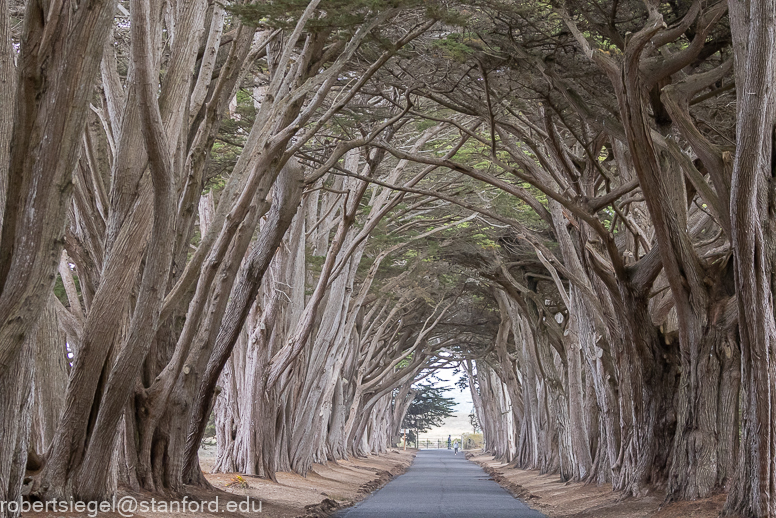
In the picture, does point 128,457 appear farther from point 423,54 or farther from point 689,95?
point 689,95

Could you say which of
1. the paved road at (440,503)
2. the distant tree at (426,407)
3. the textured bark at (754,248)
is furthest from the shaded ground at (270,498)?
the distant tree at (426,407)

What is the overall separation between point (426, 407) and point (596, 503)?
2146 inches

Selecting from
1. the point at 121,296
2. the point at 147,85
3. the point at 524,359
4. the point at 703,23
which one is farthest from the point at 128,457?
the point at 524,359

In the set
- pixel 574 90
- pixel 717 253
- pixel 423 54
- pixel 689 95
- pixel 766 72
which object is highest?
pixel 423 54

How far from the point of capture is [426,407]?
217 feet

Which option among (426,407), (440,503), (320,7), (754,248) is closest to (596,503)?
(440,503)

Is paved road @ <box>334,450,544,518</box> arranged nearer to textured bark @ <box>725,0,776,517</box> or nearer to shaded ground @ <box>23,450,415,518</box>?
shaded ground @ <box>23,450,415,518</box>

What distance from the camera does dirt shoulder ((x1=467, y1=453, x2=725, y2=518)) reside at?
8.64 meters

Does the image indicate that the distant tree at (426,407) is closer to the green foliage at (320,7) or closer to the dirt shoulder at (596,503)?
the dirt shoulder at (596,503)

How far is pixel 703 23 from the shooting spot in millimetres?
8484

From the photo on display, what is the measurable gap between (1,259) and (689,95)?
24.1 feet

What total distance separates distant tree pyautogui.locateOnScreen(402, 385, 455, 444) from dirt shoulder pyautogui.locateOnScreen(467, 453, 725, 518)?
3675cm

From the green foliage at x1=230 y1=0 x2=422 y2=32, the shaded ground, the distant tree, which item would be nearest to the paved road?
the shaded ground

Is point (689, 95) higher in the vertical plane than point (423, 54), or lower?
lower
